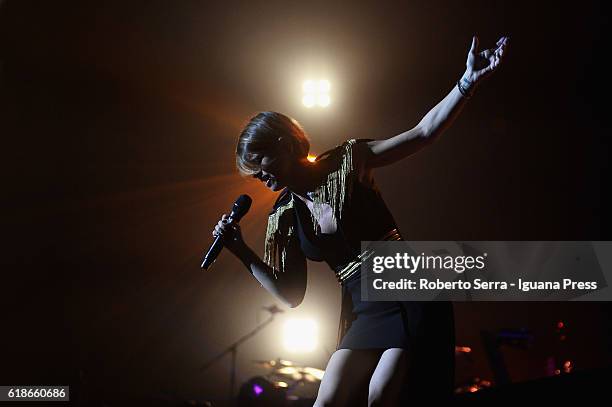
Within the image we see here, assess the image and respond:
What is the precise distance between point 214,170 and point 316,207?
4298 millimetres

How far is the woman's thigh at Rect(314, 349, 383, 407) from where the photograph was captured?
1.36 metres

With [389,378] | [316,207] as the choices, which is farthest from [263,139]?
[389,378]

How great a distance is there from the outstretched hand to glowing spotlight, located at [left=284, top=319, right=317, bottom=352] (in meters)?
4.71

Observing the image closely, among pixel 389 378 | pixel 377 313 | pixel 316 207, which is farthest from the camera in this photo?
pixel 316 207

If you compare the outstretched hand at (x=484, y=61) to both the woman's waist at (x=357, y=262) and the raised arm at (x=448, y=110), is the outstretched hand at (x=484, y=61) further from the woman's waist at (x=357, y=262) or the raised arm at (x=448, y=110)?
the woman's waist at (x=357, y=262)

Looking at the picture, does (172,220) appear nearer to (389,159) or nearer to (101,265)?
(101,265)

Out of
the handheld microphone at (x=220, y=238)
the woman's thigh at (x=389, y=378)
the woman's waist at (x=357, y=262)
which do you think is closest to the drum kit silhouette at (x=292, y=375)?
the handheld microphone at (x=220, y=238)

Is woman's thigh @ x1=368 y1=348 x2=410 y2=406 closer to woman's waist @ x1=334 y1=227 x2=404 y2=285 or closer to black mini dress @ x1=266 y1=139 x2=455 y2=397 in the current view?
black mini dress @ x1=266 y1=139 x2=455 y2=397

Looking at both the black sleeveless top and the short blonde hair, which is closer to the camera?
the black sleeveless top

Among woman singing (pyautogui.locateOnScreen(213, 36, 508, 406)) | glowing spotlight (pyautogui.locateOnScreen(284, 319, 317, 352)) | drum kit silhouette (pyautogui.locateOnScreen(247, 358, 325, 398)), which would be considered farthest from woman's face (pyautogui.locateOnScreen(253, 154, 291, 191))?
glowing spotlight (pyautogui.locateOnScreen(284, 319, 317, 352))

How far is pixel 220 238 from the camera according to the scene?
1.77 meters

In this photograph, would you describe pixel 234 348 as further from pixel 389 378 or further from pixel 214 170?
pixel 389 378

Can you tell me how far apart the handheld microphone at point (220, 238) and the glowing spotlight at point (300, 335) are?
4.14 m

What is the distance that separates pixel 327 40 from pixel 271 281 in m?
3.17
